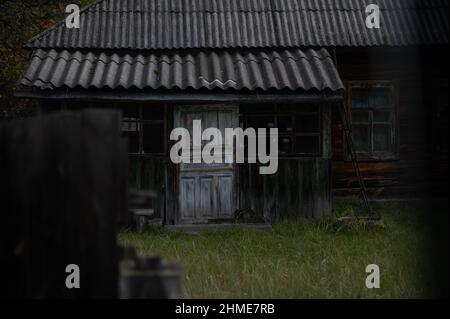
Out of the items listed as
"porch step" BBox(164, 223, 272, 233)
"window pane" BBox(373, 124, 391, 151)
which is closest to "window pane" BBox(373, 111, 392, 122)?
"window pane" BBox(373, 124, 391, 151)

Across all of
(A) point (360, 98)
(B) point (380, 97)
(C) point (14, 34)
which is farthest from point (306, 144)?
(C) point (14, 34)

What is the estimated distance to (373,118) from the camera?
1059cm

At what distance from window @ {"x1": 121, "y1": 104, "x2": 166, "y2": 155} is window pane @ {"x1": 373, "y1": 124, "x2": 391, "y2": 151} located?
4647mm

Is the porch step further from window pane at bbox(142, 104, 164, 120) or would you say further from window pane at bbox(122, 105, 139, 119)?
window pane at bbox(122, 105, 139, 119)

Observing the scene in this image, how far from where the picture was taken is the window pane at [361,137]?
10562 mm

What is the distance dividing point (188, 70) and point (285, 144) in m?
2.23

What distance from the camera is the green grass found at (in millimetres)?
4070

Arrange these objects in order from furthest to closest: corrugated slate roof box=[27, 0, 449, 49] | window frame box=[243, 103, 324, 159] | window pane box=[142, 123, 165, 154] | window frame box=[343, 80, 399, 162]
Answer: window frame box=[343, 80, 399, 162] → corrugated slate roof box=[27, 0, 449, 49] → window frame box=[243, 103, 324, 159] → window pane box=[142, 123, 165, 154]

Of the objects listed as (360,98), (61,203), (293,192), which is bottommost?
(293,192)

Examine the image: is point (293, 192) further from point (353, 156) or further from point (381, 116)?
point (381, 116)

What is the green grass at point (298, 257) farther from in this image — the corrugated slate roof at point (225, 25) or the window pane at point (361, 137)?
the corrugated slate roof at point (225, 25)

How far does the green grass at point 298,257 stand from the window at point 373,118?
1786 mm

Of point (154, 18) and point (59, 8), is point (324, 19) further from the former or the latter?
point (59, 8)
